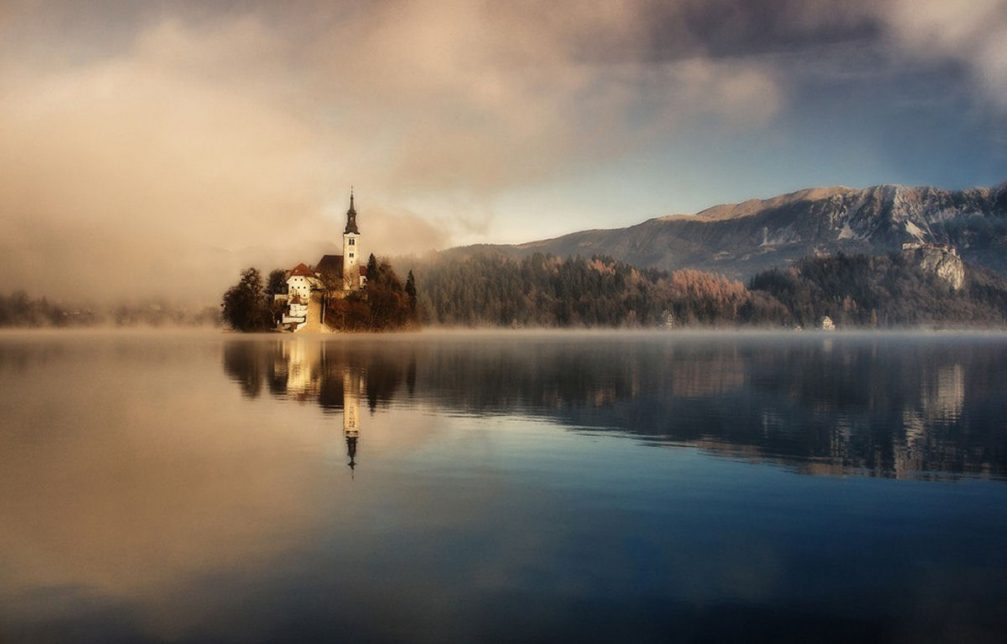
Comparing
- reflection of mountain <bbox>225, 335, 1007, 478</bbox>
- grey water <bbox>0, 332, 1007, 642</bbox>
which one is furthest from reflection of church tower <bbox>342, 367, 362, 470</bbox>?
reflection of mountain <bbox>225, 335, 1007, 478</bbox>

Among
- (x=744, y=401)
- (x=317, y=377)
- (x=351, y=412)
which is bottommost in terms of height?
(x=744, y=401)

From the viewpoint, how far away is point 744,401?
44.2 m

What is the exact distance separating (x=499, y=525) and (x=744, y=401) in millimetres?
30059

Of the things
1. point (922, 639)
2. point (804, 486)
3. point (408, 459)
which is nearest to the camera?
point (922, 639)

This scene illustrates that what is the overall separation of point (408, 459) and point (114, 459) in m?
9.72

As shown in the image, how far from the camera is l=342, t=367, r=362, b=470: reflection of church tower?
91.2 ft

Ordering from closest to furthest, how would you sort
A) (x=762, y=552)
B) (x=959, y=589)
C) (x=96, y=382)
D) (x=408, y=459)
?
(x=959, y=589)
(x=762, y=552)
(x=408, y=459)
(x=96, y=382)

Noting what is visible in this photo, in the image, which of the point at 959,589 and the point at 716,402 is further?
the point at 716,402

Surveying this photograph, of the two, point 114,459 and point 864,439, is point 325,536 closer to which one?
point 114,459

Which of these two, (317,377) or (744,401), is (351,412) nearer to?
(744,401)

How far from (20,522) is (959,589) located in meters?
19.3

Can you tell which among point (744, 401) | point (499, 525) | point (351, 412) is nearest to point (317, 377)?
point (351, 412)

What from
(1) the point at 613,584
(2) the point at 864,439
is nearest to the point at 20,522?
(1) the point at 613,584

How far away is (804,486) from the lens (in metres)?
22.0
